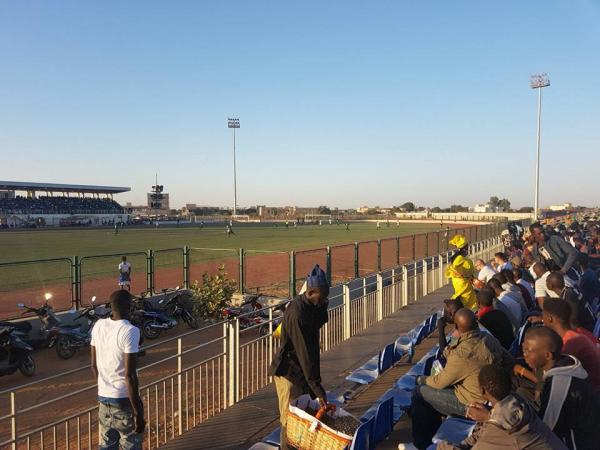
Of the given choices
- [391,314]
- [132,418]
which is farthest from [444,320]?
[391,314]

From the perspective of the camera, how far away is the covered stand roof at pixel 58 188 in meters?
84.2

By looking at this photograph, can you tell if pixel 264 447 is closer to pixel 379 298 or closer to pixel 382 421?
pixel 382 421

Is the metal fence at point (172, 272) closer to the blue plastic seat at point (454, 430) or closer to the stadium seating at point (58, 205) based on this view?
the blue plastic seat at point (454, 430)

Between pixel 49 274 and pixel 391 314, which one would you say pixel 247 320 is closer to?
pixel 391 314

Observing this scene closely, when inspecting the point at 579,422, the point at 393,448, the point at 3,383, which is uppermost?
the point at 579,422

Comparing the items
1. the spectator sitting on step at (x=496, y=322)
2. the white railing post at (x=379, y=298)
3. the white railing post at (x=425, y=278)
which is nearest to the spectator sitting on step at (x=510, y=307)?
the spectator sitting on step at (x=496, y=322)

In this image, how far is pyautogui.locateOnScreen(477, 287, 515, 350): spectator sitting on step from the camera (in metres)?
5.28

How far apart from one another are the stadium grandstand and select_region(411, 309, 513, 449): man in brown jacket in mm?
78296

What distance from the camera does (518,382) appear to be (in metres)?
4.13

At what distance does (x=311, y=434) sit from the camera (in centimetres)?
371

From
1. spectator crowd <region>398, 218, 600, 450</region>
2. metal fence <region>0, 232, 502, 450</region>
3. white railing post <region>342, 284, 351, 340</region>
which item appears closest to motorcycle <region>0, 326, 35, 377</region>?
metal fence <region>0, 232, 502, 450</region>

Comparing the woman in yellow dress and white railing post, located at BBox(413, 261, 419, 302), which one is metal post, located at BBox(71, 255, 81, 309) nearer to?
white railing post, located at BBox(413, 261, 419, 302)

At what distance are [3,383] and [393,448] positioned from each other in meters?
6.88

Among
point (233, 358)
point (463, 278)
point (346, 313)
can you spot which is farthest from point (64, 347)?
point (463, 278)
